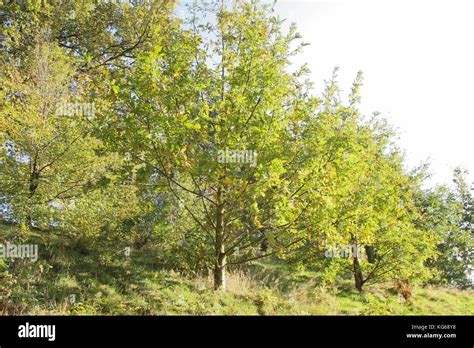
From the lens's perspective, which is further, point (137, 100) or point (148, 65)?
point (137, 100)

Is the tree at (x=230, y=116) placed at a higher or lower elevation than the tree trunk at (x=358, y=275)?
higher

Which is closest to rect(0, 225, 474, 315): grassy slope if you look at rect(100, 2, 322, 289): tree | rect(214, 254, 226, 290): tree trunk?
rect(214, 254, 226, 290): tree trunk

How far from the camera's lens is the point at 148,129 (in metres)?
7.04

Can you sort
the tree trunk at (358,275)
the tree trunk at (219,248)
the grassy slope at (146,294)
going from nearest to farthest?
1. the grassy slope at (146,294)
2. the tree trunk at (219,248)
3. the tree trunk at (358,275)

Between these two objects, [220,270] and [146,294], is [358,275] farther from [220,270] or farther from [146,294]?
[146,294]

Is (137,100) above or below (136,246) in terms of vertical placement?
above

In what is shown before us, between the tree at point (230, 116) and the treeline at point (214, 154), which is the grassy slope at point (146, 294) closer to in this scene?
the treeline at point (214, 154)

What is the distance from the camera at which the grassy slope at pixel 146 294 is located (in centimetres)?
791

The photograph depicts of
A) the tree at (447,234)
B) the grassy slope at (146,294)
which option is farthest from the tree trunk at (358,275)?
the tree at (447,234)

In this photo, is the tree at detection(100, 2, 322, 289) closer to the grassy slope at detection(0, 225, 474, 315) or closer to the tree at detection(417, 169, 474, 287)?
the grassy slope at detection(0, 225, 474, 315)

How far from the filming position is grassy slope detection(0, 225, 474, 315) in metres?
7.91

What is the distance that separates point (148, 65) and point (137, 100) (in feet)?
3.49

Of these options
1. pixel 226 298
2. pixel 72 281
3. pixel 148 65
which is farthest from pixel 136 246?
pixel 148 65
